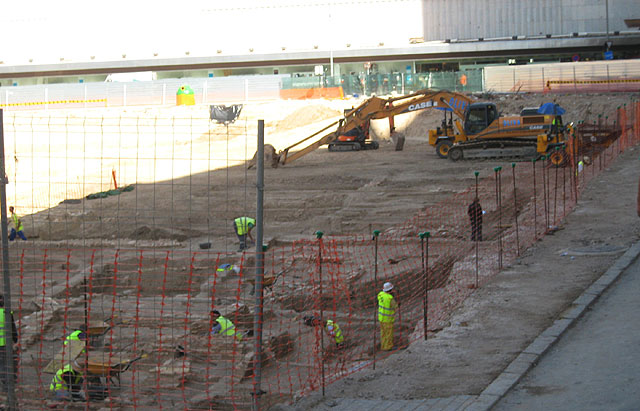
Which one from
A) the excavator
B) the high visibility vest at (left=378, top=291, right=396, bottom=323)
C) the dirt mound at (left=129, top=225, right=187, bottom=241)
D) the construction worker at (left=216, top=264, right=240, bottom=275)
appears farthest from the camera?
the excavator

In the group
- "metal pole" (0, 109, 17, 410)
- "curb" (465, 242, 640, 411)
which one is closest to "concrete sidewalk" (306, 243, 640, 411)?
"curb" (465, 242, 640, 411)

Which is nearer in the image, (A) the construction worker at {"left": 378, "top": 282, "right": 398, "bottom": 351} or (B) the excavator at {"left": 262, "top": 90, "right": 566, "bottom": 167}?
(A) the construction worker at {"left": 378, "top": 282, "right": 398, "bottom": 351}

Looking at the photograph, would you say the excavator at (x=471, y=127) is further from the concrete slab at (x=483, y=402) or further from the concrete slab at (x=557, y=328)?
the concrete slab at (x=483, y=402)

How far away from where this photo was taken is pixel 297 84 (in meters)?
50.5

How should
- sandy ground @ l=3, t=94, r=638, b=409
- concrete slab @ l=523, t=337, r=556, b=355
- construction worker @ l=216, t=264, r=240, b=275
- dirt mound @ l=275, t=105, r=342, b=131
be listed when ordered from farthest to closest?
1. dirt mound @ l=275, t=105, r=342, b=131
2. construction worker @ l=216, t=264, r=240, b=275
3. sandy ground @ l=3, t=94, r=638, b=409
4. concrete slab @ l=523, t=337, r=556, b=355

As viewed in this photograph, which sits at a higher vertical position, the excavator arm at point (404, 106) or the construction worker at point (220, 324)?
the excavator arm at point (404, 106)

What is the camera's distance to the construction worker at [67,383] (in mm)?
10430

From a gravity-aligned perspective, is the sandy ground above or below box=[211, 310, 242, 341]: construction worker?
above

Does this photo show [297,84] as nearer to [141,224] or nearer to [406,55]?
[406,55]

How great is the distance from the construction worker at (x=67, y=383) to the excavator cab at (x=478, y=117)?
21.7 meters

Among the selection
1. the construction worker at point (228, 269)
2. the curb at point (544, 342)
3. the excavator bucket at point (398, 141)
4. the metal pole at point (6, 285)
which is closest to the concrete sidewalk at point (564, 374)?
the curb at point (544, 342)

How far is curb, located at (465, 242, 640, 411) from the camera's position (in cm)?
800

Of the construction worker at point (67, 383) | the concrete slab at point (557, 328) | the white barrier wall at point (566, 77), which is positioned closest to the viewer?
the concrete slab at point (557, 328)

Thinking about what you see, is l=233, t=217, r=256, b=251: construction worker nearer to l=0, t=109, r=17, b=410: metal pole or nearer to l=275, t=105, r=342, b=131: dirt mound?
l=0, t=109, r=17, b=410: metal pole
